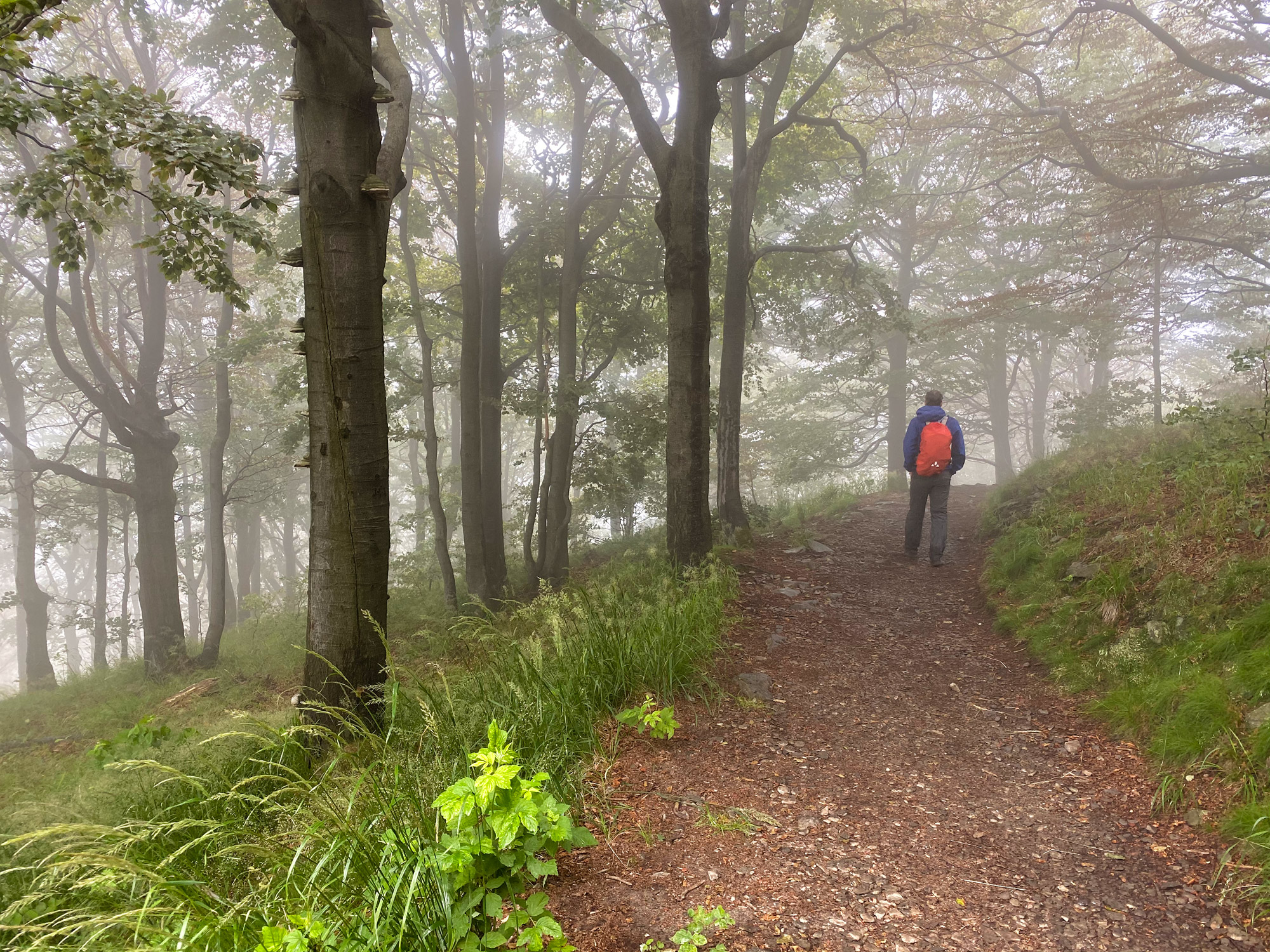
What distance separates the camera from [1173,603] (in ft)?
15.2

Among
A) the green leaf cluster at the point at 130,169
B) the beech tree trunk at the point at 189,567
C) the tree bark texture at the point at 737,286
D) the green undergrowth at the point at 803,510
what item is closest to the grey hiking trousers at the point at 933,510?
the green undergrowth at the point at 803,510

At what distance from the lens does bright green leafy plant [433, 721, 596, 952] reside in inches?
85.1

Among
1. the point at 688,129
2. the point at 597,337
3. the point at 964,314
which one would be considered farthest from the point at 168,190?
the point at 964,314

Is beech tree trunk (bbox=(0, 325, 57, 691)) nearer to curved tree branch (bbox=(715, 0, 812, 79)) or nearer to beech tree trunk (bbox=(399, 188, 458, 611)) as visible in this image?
beech tree trunk (bbox=(399, 188, 458, 611))

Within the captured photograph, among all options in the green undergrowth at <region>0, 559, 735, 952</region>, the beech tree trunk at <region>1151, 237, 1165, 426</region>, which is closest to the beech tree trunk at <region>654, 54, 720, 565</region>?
the green undergrowth at <region>0, 559, 735, 952</region>

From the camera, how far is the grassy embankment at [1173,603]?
3.29 meters

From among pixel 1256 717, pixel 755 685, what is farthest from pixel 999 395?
pixel 1256 717

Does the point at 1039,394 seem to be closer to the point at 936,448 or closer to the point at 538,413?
the point at 936,448

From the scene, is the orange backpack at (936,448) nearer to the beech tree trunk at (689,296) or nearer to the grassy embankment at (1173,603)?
the grassy embankment at (1173,603)

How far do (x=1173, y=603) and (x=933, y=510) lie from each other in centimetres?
420

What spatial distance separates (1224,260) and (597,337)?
1667 centimetres

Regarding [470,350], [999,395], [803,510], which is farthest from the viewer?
[999,395]

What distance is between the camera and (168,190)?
5.04m

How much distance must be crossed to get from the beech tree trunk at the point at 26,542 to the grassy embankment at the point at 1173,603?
18.7 meters
